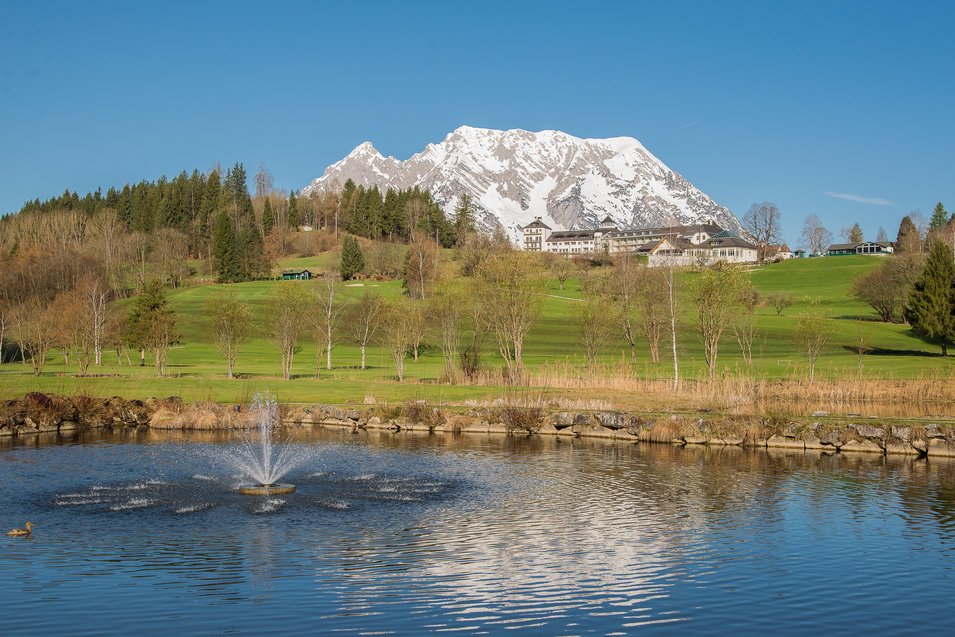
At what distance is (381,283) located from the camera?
135 metres

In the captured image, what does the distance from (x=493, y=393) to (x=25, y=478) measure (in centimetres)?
2204

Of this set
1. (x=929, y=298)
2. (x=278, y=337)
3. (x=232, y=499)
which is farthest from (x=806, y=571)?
(x=929, y=298)

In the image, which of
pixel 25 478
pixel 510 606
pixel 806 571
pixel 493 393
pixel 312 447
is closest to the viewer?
pixel 510 606

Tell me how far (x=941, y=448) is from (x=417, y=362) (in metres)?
47.7

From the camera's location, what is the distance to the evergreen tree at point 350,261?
473ft

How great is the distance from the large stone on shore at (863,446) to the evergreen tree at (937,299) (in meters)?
46.8

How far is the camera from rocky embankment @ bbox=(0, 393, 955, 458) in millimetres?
31156

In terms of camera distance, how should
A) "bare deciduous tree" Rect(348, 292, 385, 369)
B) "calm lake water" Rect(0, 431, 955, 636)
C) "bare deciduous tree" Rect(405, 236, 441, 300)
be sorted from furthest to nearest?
"bare deciduous tree" Rect(405, 236, 441, 300), "bare deciduous tree" Rect(348, 292, 385, 369), "calm lake water" Rect(0, 431, 955, 636)

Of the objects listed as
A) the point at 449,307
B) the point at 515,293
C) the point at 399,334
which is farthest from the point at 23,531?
the point at 449,307

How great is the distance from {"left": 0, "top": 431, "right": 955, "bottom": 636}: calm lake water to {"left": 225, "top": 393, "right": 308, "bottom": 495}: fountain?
0.69m

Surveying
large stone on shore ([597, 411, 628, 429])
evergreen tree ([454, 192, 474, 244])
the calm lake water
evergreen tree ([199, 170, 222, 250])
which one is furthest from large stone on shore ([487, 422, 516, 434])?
evergreen tree ([199, 170, 222, 250])

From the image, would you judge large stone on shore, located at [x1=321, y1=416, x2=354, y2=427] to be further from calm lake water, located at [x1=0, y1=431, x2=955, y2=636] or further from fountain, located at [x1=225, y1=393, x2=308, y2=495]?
calm lake water, located at [x1=0, y1=431, x2=955, y2=636]

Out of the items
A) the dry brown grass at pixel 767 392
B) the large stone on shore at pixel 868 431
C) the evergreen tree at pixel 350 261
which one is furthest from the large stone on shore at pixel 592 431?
the evergreen tree at pixel 350 261

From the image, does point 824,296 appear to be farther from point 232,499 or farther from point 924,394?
point 232,499
